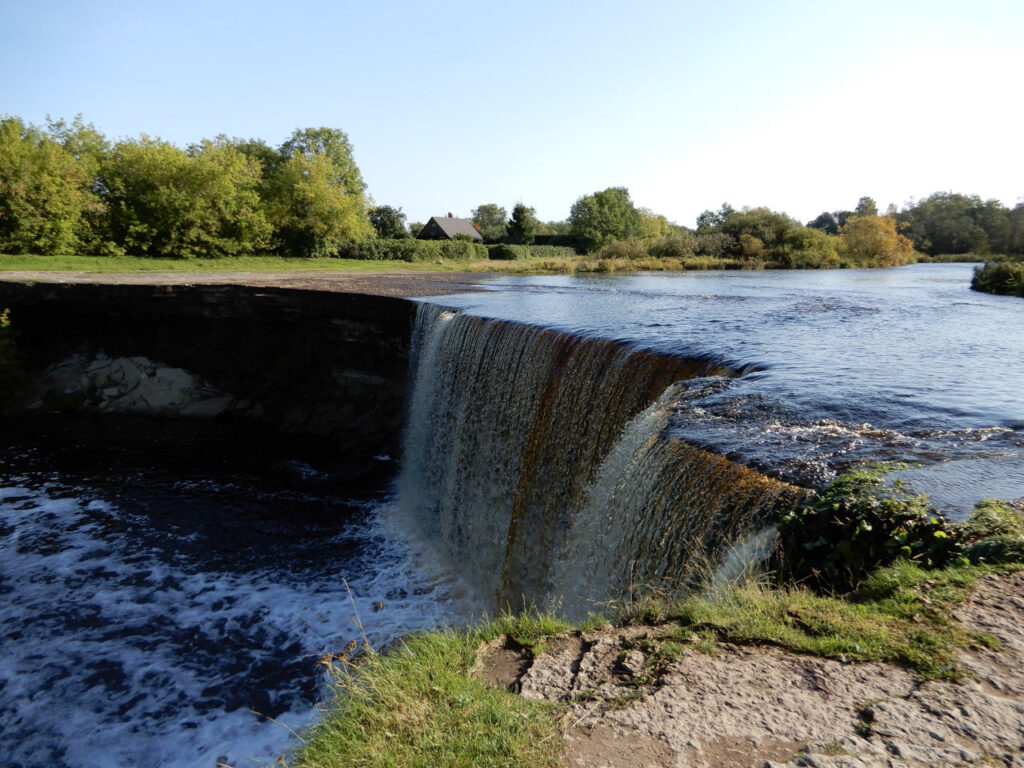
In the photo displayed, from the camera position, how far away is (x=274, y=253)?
35.0 m

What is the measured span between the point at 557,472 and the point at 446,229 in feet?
208

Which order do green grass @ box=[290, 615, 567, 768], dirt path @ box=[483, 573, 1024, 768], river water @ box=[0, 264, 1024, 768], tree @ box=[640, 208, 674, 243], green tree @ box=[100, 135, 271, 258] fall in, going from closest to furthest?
1. dirt path @ box=[483, 573, 1024, 768]
2. green grass @ box=[290, 615, 567, 768]
3. river water @ box=[0, 264, 1024, 768]
4. green tree @ box=[100, 135, 271, 258]
5. tree @ box=[640, 208, 674, 243]

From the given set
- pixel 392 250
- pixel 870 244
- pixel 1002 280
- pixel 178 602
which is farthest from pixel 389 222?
pixel 178 602

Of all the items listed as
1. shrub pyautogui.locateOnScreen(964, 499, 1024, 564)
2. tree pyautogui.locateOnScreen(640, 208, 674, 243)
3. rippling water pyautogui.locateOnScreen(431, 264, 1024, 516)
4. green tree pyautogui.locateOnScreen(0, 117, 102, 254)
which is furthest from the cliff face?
tree pyautogui.locateOnScreen(640, 208, 674, 243)

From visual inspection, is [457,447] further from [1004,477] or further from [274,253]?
[274,253]

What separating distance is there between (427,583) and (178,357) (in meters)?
13.0

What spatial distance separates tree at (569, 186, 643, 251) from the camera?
59.3 m

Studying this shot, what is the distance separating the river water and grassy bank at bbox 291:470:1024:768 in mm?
533

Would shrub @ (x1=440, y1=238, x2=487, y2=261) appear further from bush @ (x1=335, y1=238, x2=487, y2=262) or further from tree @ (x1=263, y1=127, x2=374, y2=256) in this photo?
tree @ (x1=263, y1=127, x2=374, y2=256)

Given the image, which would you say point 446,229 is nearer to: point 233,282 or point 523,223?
point 523,223

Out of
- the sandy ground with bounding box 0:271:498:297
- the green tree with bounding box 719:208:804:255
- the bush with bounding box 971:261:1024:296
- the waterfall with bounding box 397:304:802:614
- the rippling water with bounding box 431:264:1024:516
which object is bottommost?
the waterfall with bounding box 397:304:802:614

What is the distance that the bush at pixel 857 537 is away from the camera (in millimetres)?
3709

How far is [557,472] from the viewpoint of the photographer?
8.33 m

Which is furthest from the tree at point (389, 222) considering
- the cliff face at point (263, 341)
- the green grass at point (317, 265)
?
the cliff face at point (263, 341)
